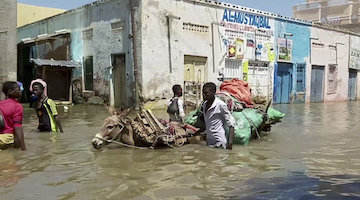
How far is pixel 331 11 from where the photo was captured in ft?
141

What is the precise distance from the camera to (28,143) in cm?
717

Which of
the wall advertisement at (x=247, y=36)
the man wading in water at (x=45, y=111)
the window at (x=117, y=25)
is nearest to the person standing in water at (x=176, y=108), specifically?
the man wading in water at (x=45, y=111)

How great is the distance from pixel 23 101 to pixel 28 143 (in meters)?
13.8

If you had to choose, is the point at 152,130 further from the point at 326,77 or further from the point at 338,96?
the point at 338,96

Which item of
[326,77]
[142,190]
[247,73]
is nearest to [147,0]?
[247,73]

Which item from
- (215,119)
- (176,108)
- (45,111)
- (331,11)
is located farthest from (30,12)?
(331,11)

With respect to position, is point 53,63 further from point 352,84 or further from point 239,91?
point 352,84

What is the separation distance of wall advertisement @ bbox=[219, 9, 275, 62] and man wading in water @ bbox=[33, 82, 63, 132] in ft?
37.8

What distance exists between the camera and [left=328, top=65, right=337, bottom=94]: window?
25.0 metres

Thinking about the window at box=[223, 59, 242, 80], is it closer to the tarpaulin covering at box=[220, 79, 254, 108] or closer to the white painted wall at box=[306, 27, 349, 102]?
the white painted wall at box=[306, 27, 349, 102]

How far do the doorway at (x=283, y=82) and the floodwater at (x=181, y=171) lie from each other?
13.8m

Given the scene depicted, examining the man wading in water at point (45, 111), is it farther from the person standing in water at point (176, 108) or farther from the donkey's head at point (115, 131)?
the person standing in water at point (176, 108)

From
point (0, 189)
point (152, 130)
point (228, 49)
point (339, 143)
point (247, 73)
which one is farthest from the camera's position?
point (247, 73)

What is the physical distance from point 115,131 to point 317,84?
66.4 ft
